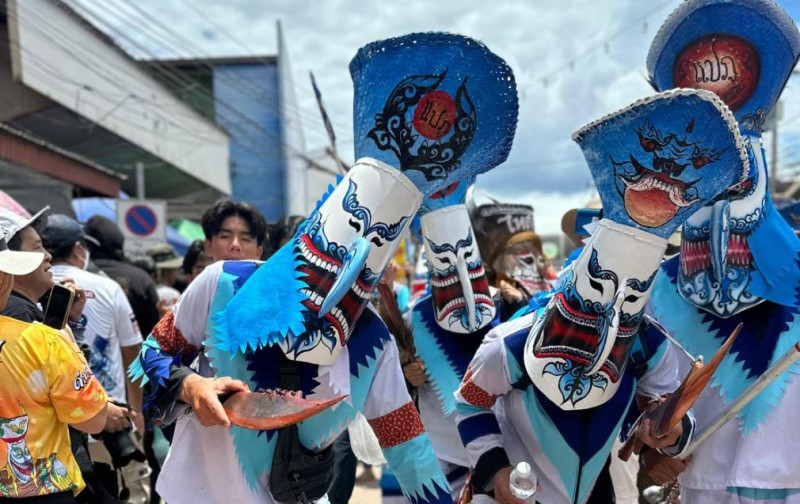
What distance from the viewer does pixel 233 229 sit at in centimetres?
286

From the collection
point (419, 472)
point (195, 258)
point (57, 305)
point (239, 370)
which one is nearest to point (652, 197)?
point (419, 472)

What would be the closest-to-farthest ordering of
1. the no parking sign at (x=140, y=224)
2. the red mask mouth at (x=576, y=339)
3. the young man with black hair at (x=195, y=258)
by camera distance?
the red mask mouth at (x=576, y=339)
the young man with black hair at (x=195, y=258)
the no parking sign at (x=140, y=224)

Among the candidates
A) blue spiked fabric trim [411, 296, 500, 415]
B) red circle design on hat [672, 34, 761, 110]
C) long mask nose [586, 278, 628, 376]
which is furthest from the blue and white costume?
red circle design on hat [672, 34, 761, 110]

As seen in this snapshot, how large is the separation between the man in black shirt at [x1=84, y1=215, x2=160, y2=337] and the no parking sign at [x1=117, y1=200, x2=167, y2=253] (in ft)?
9.20

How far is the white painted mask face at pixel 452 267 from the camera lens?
3.13 meters

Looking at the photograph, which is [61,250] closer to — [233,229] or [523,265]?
[233,229]

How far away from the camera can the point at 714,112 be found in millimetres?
1670

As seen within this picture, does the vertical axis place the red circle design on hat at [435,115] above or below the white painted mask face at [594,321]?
above

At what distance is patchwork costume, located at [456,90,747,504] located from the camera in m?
1.75

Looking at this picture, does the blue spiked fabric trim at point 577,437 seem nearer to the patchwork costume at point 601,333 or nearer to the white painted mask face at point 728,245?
the patchwork costume at point 601,333

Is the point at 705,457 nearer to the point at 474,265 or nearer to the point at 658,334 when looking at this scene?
the point at 658,334

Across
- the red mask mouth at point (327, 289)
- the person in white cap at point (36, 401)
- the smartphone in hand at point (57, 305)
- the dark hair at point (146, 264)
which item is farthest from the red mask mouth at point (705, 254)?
the dark hair at point (146, 264)

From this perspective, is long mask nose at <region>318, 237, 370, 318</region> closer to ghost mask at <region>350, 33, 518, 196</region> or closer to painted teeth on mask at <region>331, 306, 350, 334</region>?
painted teeth on mask at <region>331, 306, 350, 334</region>

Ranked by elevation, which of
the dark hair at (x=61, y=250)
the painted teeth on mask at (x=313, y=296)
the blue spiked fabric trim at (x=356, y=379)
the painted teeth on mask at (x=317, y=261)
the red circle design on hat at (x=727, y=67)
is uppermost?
the red circle design on hat at (x=727, y=67)
